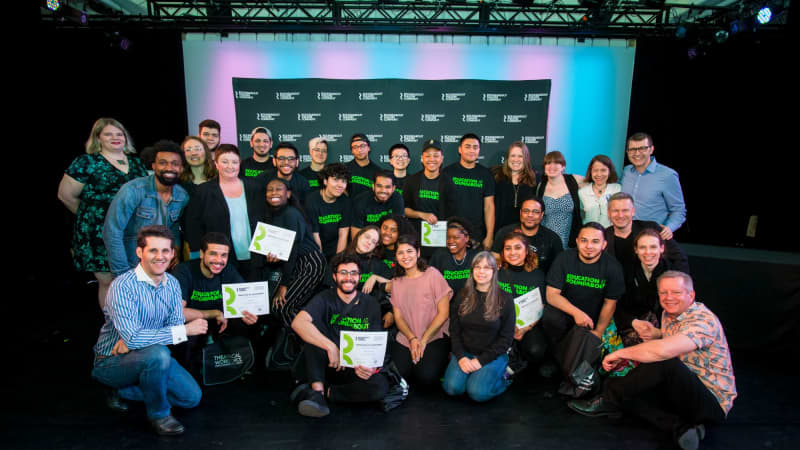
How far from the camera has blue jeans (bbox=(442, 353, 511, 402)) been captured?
9.39 ft

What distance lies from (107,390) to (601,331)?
359 cm

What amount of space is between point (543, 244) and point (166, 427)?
3.06 meters

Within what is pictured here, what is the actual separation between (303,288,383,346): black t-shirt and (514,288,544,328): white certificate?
1116mm

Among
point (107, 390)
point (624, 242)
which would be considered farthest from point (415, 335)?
point (107, 390)

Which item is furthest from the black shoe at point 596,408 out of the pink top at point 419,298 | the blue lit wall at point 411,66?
the blue lit wall at point 411,66

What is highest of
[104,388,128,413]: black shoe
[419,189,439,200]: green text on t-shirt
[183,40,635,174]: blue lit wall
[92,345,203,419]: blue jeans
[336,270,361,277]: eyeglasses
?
[183,40,635,174]: blue lit wall

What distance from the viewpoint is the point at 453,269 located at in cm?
343

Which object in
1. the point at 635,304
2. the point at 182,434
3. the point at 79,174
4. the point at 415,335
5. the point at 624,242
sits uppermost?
the point at 79,174

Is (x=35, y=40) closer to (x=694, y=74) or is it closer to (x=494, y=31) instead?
(x=494, y=31)

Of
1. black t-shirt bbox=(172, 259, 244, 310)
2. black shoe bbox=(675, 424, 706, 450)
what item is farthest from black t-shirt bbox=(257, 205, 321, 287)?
black shoe bbox=(675, 424, 706, 450)

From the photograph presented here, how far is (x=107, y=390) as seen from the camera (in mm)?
2805

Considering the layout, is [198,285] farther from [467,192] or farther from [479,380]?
[467,192]

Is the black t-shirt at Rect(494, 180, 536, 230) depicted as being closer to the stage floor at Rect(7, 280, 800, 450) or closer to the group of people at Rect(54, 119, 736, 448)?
the group of people at Rect(54, 119, 736, 448)

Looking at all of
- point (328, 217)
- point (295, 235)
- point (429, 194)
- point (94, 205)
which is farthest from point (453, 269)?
point (94, 205)
